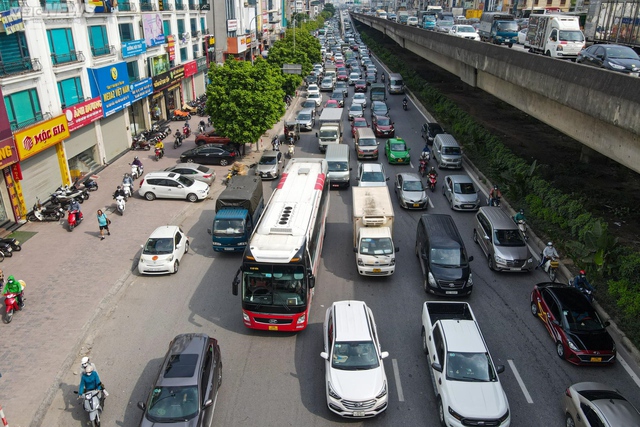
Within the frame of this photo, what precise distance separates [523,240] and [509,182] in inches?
312

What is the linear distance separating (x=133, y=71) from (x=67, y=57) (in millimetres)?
10008

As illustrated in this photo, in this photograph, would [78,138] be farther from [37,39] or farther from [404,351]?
[404,351]

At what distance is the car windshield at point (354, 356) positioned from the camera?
43.1ft

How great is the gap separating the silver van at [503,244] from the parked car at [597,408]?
788 centimetres

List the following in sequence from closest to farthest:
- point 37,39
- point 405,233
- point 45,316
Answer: point 45,316 < point 405,233 < point 37,39

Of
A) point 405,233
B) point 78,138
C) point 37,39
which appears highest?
point 37,39

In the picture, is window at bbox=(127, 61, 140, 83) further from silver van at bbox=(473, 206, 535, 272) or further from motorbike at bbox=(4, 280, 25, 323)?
silver van at bbox=(473, 206, 535, 272)

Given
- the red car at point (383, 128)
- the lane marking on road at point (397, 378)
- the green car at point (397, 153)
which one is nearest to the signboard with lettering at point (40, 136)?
the lane marking on road at point (397, 378)

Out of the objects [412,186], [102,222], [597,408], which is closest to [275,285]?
[597,408]

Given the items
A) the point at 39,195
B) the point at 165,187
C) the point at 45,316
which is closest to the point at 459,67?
the point at 165,187

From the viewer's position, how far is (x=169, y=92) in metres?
48.9

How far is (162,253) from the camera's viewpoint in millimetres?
20281

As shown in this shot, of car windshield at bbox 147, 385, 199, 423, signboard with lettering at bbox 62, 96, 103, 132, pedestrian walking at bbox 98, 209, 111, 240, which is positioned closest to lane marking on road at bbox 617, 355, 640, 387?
car windshield at bbox 147, 385, 199, 423

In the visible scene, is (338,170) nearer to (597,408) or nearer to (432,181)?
(432,181)
